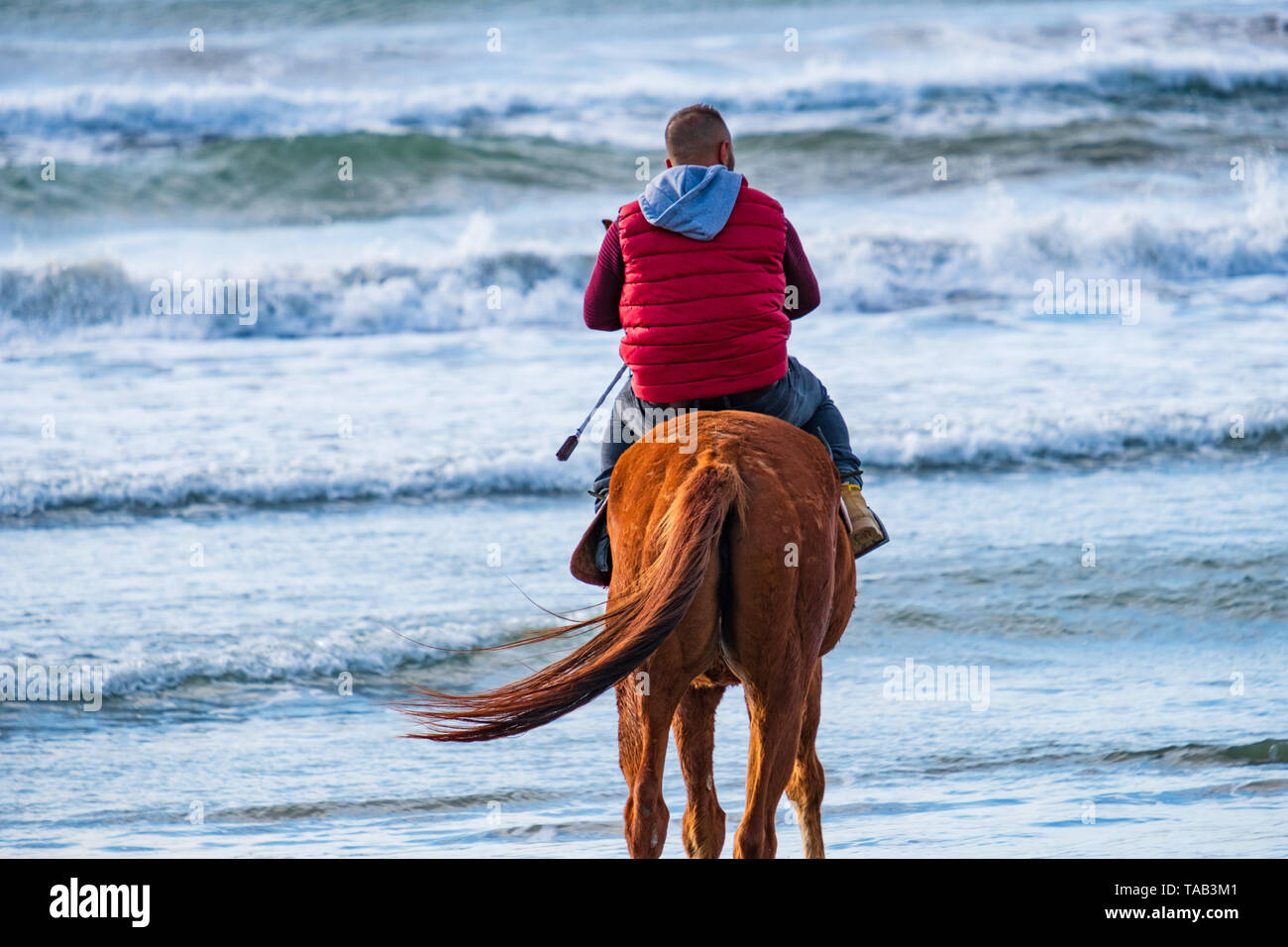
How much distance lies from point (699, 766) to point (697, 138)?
1751 millimetres

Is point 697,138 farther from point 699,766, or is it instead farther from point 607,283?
point 699,766

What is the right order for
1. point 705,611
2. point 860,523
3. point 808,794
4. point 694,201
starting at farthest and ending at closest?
1. point 808,794
2. point 860,523
3. point 694,201
4. point 705,611

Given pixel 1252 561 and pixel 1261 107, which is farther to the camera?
pixel 1261 107

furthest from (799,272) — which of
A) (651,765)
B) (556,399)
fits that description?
(556,399)

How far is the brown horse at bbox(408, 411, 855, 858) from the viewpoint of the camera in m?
3.54

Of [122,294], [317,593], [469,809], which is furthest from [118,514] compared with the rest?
[122,294]

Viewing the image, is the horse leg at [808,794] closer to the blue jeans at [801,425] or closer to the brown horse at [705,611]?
the blue jeans at [801,425]

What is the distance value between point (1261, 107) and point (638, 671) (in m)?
19.6

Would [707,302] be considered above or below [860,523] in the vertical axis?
above

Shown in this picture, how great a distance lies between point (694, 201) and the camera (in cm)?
406

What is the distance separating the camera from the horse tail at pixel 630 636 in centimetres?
352

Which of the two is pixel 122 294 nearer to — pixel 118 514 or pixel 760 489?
pixel 118 514

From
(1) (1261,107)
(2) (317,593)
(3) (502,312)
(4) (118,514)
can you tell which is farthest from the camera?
(1) (1261,107)

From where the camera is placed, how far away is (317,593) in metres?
8.26
